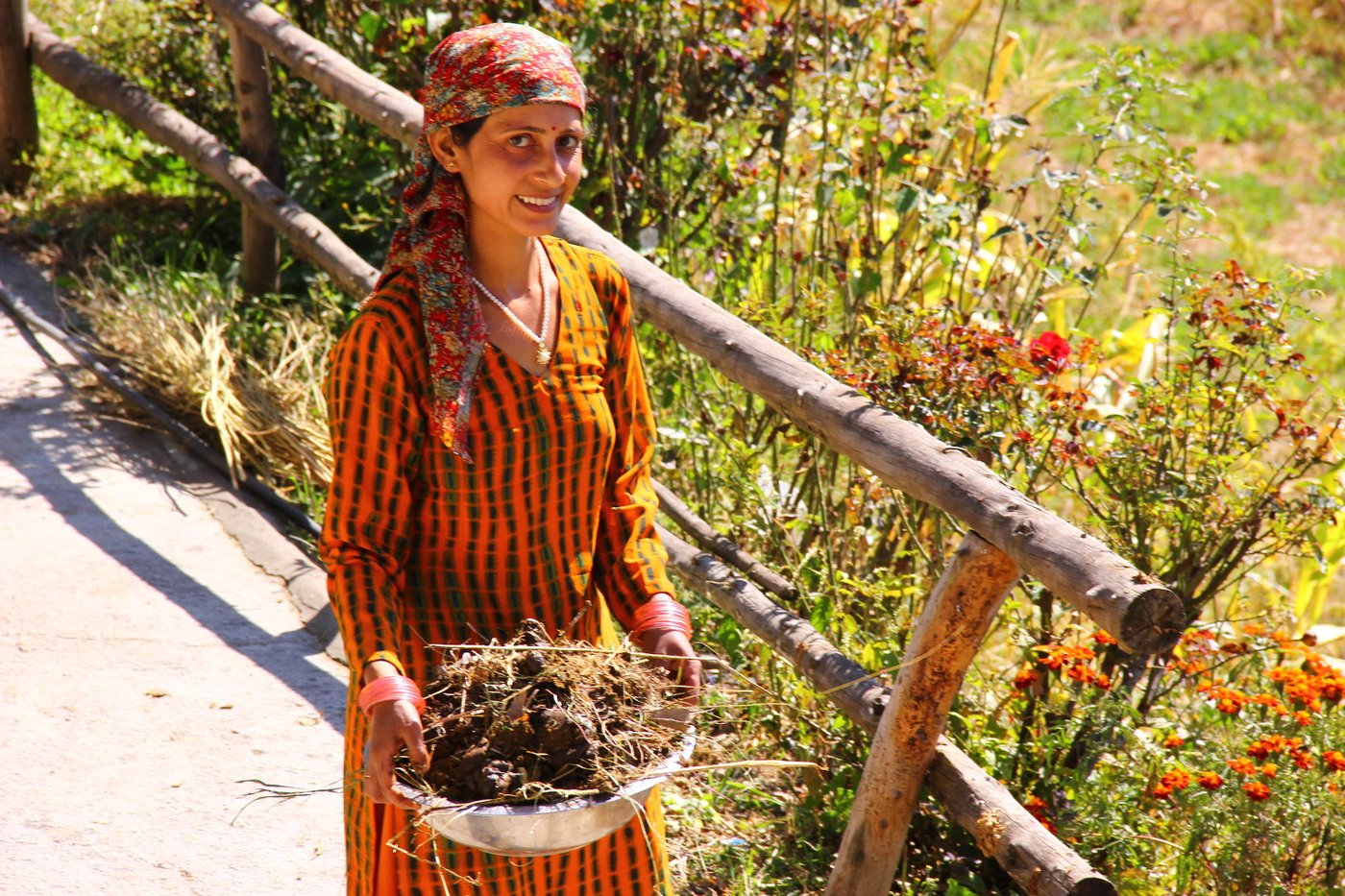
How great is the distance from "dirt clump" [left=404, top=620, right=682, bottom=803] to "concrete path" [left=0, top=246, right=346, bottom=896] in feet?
2.38

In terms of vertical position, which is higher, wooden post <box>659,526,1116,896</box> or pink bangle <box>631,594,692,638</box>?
pink bangle <box>631,594,692,638</box>

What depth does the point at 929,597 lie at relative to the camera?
273 cm

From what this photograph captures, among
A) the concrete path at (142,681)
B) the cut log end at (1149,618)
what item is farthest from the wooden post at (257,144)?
the cut log end at (1149,618)

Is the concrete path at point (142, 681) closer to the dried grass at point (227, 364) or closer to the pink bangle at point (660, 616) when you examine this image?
the dried grass at point (227, 364)

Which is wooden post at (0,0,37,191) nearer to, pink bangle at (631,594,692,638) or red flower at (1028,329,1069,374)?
red flower at (1028,329,1069,374)

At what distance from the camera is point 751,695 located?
3.58 metres

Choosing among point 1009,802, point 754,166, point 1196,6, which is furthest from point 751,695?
point 1196,6

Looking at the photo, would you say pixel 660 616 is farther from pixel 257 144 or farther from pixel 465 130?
pixel 257 144

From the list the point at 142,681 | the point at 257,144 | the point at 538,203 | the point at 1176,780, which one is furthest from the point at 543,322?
the point at 257,144

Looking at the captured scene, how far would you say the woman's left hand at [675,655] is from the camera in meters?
2.09

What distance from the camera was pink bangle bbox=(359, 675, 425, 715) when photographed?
1872 mm

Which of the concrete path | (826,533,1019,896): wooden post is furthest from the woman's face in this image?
the concrete path

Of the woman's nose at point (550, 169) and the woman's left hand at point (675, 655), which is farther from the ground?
the woman's nose at point (550, 169)

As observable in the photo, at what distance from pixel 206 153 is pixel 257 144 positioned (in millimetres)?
181
